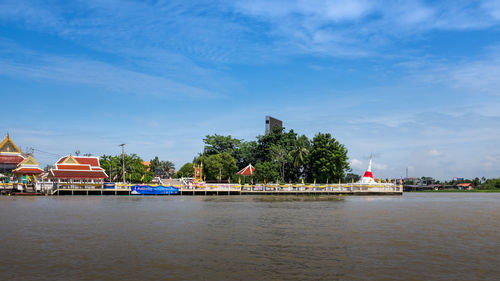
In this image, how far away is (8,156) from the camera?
313ft

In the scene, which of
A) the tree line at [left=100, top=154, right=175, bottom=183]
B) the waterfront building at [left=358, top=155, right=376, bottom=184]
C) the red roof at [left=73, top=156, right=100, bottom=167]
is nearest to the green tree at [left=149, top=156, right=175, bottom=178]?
the tree line at [left=100, top=154, right=175, bottom=183]

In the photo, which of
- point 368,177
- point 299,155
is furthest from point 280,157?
point 368,177

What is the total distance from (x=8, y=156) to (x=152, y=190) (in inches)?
1631

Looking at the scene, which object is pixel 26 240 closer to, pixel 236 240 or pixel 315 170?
pixel 236 240

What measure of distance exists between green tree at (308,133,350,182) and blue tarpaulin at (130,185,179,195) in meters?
29.4

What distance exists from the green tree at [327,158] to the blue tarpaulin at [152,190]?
29.4 m

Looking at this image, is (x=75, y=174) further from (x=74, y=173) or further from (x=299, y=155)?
(x=299, y=155)

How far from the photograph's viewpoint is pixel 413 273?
14.0m

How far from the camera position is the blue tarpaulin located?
76.9 m

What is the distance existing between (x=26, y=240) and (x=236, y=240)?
10.4 meters

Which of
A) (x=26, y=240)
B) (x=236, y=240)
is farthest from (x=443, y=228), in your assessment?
(x=26, y=240)

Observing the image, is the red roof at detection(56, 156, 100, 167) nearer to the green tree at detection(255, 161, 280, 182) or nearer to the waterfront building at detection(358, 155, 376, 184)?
the green tree at detection(255, 161, 280, 182)

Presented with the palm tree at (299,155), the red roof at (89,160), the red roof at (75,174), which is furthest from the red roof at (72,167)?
the palm tree at (299,155)

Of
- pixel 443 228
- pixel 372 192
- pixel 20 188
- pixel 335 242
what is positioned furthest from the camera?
pixel 372 192
